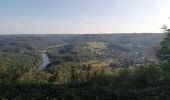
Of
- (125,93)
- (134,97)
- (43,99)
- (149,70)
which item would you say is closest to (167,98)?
(134,97)

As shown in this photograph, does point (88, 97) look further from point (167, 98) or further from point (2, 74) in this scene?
point (2, 74)

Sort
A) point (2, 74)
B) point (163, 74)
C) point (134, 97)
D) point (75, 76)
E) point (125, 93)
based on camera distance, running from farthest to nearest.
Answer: point (2, 74), point (75, 76), point (163, 74), point (125, 93), point (134, 97)

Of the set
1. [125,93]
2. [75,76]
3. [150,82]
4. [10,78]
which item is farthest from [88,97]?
[10,78]

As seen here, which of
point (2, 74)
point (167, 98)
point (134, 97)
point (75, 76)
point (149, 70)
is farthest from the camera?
point (2, 74)

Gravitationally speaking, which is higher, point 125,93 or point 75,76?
point 125,93

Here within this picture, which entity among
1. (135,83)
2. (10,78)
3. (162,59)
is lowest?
(10,78)

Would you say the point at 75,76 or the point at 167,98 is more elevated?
the point at 167,98

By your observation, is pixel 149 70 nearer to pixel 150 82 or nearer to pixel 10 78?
pixel 150 82

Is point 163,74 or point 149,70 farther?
point 149,70

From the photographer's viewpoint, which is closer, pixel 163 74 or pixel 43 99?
pixel 43 99
